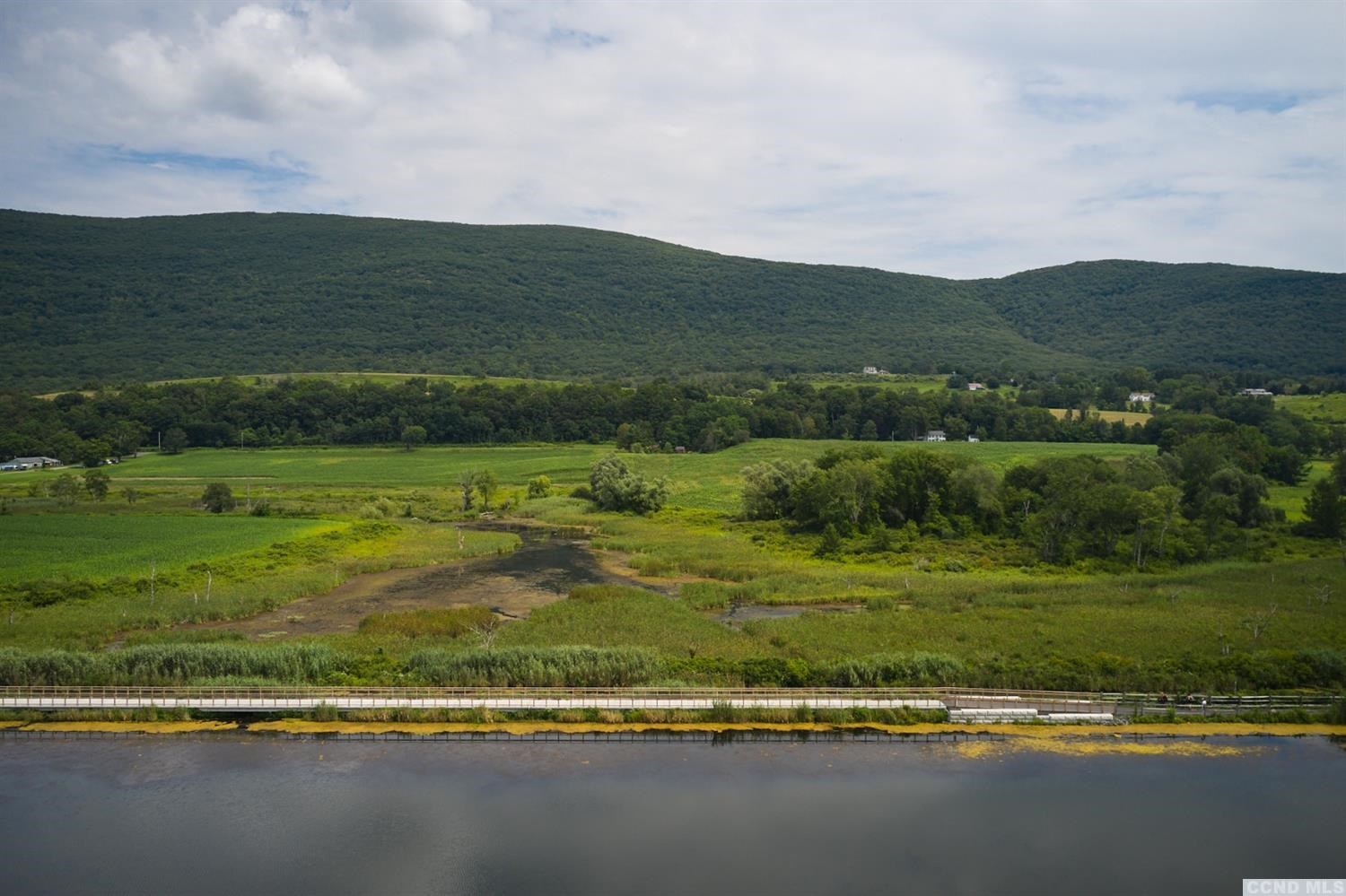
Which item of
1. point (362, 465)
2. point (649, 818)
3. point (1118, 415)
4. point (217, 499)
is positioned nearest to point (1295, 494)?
point (1118, 415)

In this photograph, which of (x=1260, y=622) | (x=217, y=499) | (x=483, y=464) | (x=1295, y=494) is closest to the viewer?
(x=1260, y=622)

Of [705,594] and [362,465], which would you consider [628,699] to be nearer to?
[705,594]

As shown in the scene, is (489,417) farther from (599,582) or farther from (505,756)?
(505,756)

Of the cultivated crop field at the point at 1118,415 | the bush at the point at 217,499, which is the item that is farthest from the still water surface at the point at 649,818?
the cultivated crop field at the point at 1118,415

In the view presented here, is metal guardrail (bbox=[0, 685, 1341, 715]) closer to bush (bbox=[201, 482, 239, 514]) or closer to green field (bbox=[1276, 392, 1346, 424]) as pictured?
bush (bbox=[201, 482, 239, 514])

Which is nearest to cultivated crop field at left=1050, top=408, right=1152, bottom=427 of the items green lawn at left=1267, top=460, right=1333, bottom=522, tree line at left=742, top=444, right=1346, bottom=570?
green lawn at left=1267, top=460, right=1333, bottom=522

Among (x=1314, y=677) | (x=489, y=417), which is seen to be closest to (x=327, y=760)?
(x=1314, y=677)

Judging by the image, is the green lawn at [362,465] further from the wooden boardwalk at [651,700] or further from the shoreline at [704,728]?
the shoreline at [704,728]
